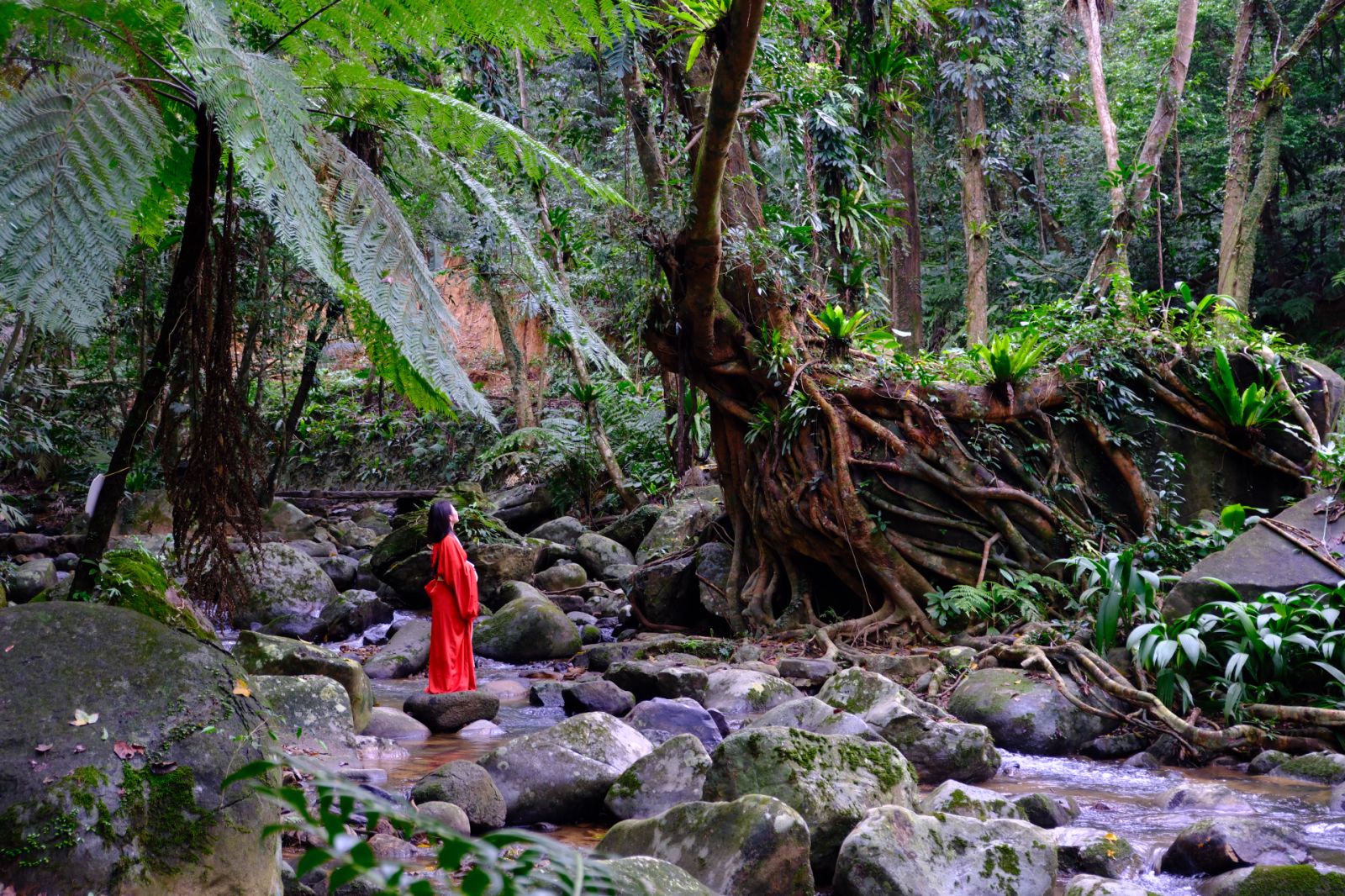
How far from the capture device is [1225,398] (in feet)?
30.5

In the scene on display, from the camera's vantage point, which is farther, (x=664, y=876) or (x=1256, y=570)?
(x=1256, y=570)

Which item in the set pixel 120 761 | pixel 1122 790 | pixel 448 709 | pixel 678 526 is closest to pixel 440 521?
pixel 448 709

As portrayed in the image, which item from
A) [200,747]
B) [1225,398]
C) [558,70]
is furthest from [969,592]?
[558,70]

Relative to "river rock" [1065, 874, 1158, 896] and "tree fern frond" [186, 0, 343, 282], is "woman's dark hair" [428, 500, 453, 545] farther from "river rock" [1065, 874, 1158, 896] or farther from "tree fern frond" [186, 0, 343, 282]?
"tree fern frond" [186, 0, 343, 282]

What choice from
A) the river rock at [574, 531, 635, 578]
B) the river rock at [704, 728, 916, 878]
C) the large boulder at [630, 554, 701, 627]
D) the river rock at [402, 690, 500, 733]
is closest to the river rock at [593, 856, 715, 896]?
the river rock at [704, 728, 916, 878]

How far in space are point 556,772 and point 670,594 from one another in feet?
19.0

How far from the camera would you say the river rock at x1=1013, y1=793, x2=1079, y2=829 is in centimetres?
477

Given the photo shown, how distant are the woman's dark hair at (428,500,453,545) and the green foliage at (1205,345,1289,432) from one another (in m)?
7.01

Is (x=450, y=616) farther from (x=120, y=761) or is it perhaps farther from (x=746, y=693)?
(x=120, y=761)

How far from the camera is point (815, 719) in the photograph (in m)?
6.14

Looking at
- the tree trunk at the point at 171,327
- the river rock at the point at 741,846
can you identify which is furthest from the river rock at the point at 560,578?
the tree trunk at the point at 171,327

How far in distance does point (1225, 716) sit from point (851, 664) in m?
2.88

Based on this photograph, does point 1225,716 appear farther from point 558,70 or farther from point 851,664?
point 558,70

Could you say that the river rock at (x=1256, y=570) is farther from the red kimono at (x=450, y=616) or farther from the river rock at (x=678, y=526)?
the river rock at (x=678, y=526)
